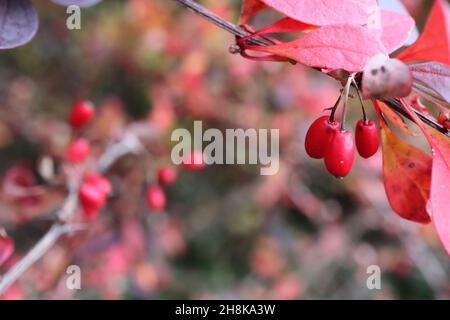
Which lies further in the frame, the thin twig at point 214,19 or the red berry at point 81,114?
the red berry at point 81,114

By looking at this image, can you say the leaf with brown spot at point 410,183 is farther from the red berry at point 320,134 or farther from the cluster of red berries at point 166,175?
the cluster of red berries at point 166,175

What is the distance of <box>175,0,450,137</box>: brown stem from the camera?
1.90 feet

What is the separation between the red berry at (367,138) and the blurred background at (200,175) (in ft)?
3.40

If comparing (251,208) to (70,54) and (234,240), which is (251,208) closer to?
(234,240)

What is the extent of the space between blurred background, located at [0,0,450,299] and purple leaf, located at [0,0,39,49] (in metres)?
1.02

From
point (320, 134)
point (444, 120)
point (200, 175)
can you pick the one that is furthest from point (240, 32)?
point (200, 175)

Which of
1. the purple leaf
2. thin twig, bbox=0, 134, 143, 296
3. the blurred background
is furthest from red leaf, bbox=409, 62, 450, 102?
the blurred background

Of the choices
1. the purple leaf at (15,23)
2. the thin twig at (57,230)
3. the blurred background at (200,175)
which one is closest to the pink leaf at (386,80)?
the purple leaf at (15,23)

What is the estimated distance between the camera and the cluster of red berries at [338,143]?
2.02ft

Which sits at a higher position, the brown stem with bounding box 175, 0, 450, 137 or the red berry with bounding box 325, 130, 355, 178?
the brown stem with bounding box 175, 0, 450, 137

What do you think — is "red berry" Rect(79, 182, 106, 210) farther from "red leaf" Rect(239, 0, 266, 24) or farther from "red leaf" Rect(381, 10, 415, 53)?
"red leaf" Rect(381, 10, 415, 53)

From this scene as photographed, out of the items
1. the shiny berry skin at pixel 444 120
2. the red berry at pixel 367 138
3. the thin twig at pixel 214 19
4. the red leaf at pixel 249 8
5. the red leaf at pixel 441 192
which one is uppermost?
the red leaf at pixel 249 8

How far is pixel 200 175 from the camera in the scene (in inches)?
84.3
